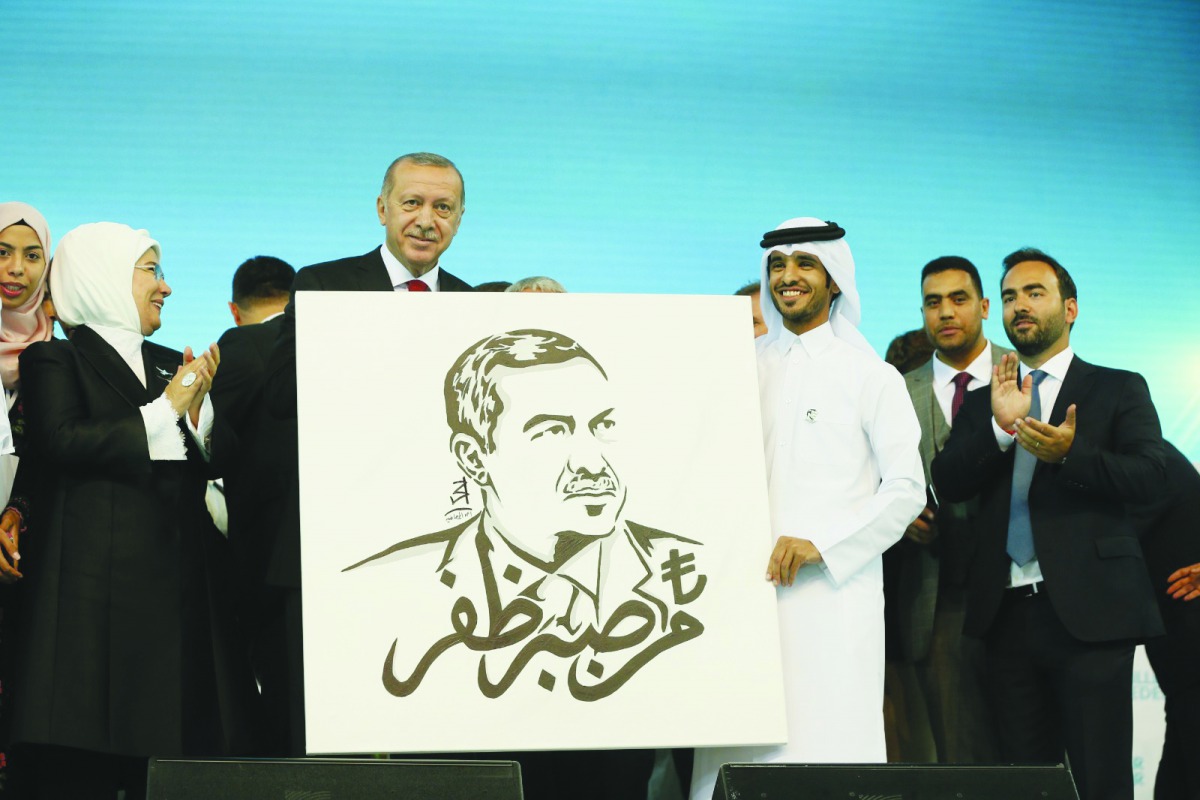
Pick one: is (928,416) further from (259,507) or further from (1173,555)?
(259,507)

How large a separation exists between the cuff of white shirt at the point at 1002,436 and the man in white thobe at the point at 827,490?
461 millimetres

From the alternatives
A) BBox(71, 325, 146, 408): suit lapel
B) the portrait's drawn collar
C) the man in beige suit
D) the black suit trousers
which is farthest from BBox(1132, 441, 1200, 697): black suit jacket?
BBox(71, 325, 146, 408): suit lapel

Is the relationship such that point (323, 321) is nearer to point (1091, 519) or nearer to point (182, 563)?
point (182, 563)

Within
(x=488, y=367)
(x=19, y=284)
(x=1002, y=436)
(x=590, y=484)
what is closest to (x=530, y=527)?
(x=590, y=484)

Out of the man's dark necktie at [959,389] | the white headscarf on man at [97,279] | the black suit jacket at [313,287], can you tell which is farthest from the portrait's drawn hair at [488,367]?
the man's dark necktie at [959,389]

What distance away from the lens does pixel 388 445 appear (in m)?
3.04

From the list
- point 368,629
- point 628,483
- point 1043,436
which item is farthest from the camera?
point 1043,436

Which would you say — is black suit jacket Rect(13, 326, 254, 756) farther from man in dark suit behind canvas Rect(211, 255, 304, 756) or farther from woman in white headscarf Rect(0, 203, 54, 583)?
man in dark suit behind canvas Rect(211, 255, 304, 756)

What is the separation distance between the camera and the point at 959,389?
14.4ft

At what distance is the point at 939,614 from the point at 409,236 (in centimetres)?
208

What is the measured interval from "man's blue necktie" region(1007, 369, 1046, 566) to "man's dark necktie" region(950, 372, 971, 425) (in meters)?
0.41

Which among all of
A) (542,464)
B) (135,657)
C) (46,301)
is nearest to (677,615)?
(542,464)

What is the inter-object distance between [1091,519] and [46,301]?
10.0 ft

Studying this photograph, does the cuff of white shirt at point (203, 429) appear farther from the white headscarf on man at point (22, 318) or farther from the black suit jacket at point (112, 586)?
the white headscarf on man at point (22, 318)
